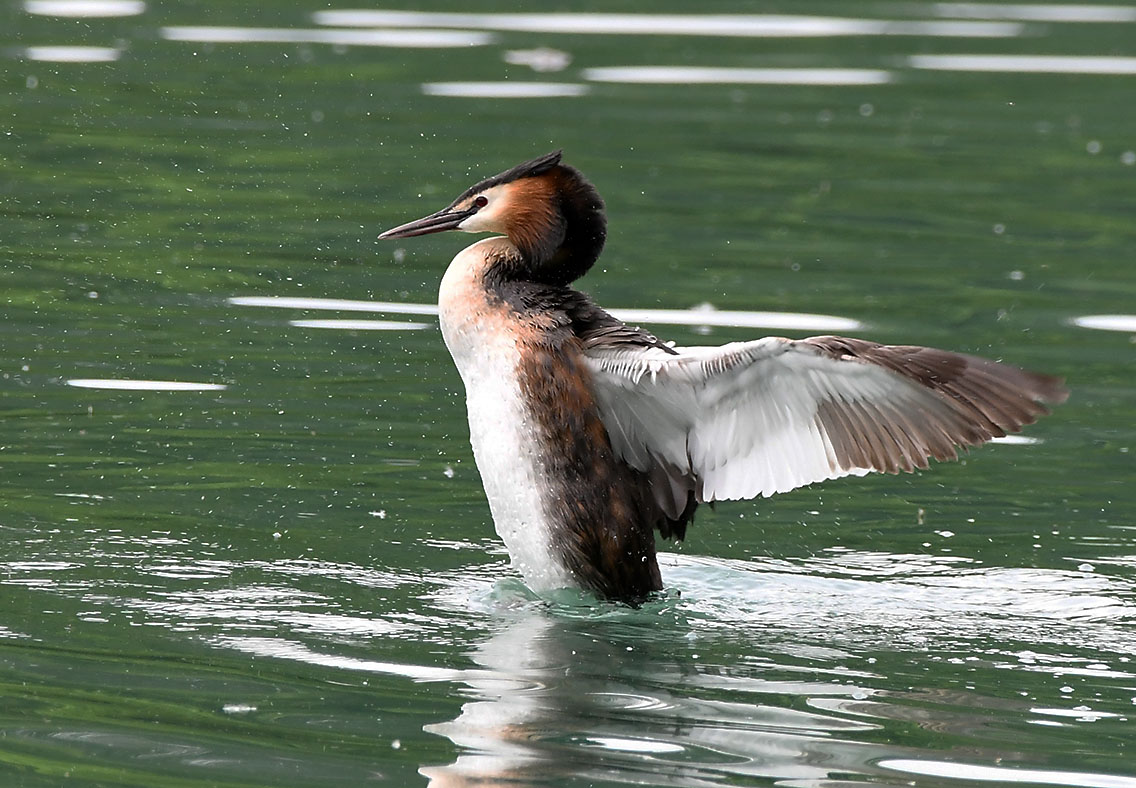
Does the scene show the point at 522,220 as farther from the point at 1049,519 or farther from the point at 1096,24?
the point at 1096,24

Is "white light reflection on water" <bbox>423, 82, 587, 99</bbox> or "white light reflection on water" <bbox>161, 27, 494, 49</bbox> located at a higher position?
"white light reflection on water" <bbox>161, 27, 494, 49</bbox>

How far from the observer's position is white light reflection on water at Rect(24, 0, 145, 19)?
17.2 m

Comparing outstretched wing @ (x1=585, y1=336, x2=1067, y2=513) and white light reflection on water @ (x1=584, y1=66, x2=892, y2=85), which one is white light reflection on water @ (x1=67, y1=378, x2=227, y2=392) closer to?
outstretched wing @ (x1=585, y1=336, x2=1067, y2=513)

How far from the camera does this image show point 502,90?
15.3 metres

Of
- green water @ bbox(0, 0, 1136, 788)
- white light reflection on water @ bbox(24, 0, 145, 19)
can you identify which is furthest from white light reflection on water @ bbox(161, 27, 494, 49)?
white light reflection on water @ bbox(24, 0, 145, 19)

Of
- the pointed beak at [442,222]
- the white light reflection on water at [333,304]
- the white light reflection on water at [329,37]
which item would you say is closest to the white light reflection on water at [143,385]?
the white light reflection on water at [333,304]

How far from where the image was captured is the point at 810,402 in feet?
23.5

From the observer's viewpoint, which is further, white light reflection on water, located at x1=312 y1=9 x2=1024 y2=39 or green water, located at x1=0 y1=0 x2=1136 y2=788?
white light reflection on water, located at x1=312 y1=9 x2=1024 y2=39

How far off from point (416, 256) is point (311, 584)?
16.5ft

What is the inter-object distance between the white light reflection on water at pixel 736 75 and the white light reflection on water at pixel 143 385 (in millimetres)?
7287

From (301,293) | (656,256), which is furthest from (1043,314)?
(301,293)

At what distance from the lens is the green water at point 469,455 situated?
6031mm

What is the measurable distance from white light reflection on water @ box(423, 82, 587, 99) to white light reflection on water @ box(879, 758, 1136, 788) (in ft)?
32.2

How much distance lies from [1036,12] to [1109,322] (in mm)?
9131
